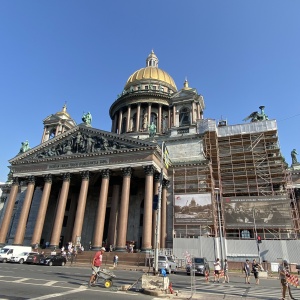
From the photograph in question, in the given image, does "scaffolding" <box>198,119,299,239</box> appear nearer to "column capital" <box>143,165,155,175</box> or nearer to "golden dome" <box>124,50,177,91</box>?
"column capital" <box>143,165,155,175</box>

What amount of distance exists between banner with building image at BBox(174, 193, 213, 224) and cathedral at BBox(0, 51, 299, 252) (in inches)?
4.8

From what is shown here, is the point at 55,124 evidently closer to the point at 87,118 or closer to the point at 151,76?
the point at 87,118

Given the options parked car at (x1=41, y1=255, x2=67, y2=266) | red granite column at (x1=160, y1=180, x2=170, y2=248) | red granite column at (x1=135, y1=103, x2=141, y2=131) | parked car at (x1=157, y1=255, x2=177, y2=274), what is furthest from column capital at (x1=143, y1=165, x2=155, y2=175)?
red granite column at (x1=135, y1=103, x2=141, y2=131)

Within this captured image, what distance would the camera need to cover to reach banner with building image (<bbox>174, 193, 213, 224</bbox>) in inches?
1317

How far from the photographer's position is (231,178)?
125ft

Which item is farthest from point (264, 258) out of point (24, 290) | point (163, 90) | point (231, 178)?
point (163, 90)

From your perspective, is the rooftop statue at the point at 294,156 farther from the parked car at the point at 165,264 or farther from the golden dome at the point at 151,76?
the parked car at the point at 165,264

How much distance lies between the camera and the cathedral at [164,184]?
3275 cm

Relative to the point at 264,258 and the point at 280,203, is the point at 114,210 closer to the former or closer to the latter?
the point at 264,258

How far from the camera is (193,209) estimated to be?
3419cm

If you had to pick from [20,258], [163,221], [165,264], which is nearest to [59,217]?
[20,258]

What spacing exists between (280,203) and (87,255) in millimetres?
23064

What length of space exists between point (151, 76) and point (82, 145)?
109 ft

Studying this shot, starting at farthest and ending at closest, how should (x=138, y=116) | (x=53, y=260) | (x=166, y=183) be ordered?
(x=138, y=116) → (x=166, y=183) → (x=53, y=260)
